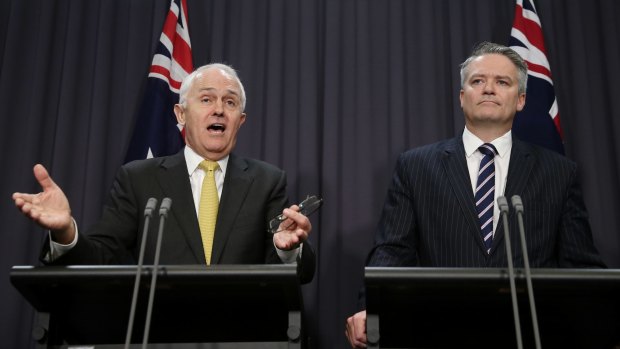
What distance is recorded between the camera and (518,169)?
2.81 meters

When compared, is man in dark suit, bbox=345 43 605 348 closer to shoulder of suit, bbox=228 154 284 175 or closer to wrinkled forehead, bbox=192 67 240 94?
shoulder of suit, bbox=228 154 284 175

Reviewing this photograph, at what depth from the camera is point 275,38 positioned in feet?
13.0

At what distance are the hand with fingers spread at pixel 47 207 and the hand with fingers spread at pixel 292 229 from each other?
600 millimetres

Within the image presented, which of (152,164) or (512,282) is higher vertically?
(152,164)

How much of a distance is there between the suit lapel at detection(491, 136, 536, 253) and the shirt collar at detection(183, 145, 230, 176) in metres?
1.08

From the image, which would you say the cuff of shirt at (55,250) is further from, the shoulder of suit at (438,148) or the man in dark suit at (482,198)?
the shoulder of suit at (438,148)

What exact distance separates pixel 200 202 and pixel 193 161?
0.25 m

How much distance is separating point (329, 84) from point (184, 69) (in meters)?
0.76

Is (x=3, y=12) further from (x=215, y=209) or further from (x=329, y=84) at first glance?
(x=215, y=209)

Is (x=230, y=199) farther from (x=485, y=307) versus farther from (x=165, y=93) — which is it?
(x=165, y=93)

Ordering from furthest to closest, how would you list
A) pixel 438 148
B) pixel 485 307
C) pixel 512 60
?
pixel 512 60, pixel 438 148, pixel 485 307

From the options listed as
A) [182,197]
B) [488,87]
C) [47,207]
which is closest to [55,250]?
[47,207]

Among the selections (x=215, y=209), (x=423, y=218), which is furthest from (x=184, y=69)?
(x=423, y=218)

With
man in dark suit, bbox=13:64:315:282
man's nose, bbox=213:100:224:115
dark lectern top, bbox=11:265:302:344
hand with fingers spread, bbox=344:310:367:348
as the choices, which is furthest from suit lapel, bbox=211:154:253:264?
dark lectern top, bbox=11:265:302:344
